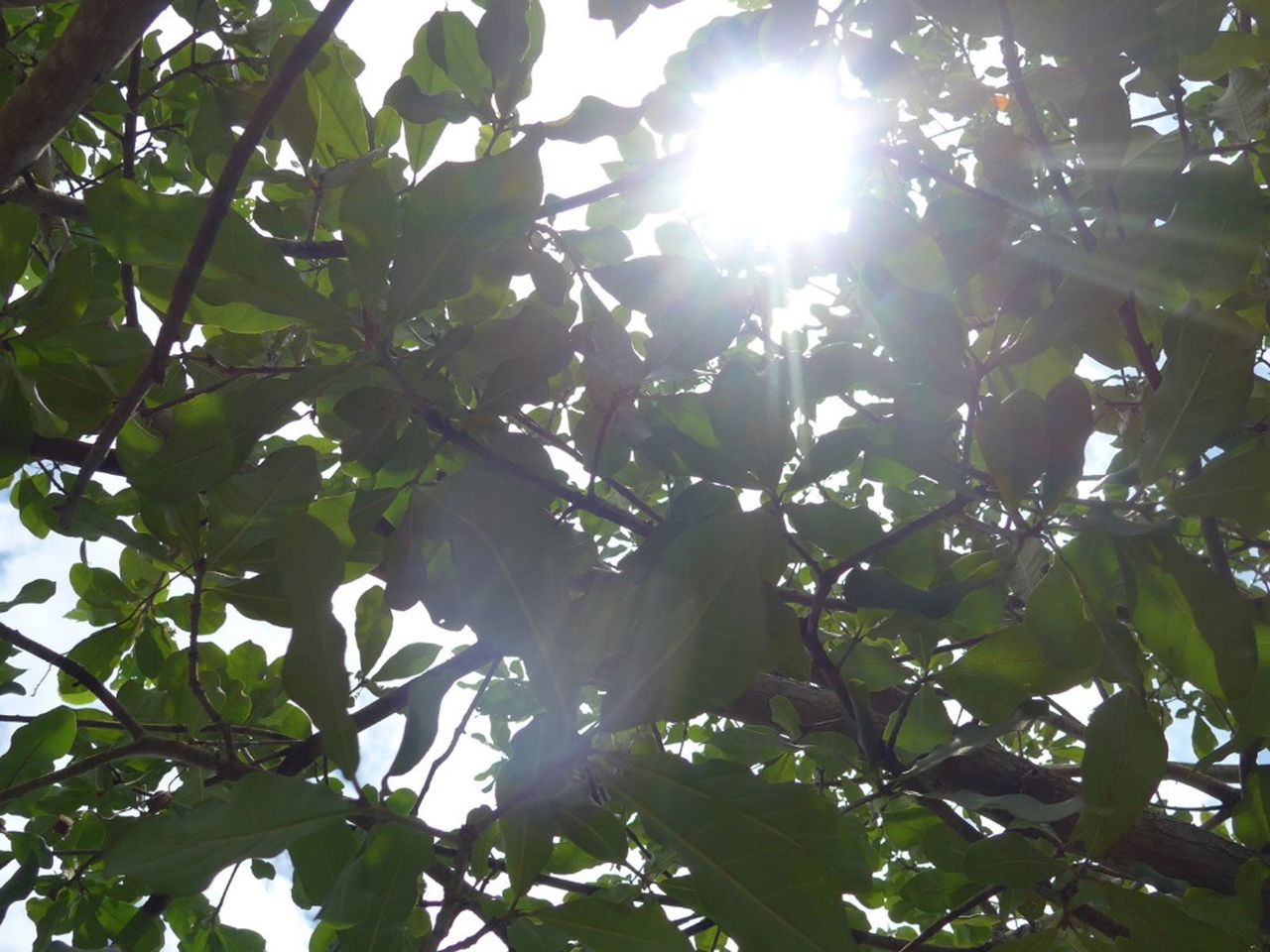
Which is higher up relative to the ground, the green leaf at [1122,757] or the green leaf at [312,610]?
the green leaf at [312,610]

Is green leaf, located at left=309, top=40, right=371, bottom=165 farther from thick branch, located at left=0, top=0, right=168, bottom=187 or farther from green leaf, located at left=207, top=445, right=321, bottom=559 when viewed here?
green leaf, located at left=207, top=445, right=321, bottom=559

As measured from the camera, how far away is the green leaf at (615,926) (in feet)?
2.62

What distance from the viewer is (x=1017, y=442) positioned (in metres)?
0.82

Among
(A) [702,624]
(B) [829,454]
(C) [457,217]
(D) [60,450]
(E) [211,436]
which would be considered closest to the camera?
(A) [702,624]

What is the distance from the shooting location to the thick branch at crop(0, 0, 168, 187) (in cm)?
94

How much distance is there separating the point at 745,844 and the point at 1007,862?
41cm

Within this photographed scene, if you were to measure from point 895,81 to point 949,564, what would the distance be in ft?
2.11

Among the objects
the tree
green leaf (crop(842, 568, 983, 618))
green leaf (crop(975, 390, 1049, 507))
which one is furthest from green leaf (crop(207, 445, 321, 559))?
green leaf (crop(975, 390, 1049, 507))

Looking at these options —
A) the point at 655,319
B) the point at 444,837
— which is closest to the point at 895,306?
the point at 655,319

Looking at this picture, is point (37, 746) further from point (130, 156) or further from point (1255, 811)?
point (1255, 811)

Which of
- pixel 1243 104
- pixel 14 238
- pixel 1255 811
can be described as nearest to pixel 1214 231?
pixel 1243 104

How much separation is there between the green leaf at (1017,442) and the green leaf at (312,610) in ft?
1.96

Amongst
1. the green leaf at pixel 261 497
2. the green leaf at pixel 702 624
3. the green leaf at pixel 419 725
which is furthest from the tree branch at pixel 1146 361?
the green leaf at pixel 261 497

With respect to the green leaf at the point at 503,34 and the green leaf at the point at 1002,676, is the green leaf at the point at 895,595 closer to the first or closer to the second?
the green leaf at the point at 1002,676
